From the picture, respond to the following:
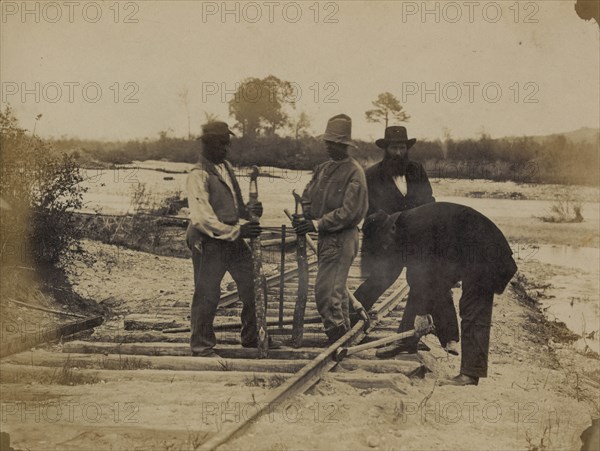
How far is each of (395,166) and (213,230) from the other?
2.10 metres

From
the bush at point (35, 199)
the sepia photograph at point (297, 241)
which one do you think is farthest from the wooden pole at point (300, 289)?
the bush at point (35, 199)

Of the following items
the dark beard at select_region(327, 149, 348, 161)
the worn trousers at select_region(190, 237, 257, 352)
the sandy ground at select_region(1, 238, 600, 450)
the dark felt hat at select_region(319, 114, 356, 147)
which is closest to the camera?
the sandy ground at select_region(1, 238, 600, 450)

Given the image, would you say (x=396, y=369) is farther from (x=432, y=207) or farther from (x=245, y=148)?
(x=245, y=148)

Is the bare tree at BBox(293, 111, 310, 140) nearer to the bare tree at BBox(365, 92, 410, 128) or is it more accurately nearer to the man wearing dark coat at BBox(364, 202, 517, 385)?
the bare tree at BBox(365, 92, 410, 128)

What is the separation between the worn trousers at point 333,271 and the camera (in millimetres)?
6324

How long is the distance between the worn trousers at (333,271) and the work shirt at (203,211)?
998 mm

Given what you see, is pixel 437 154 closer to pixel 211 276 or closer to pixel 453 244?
pixel 453 244

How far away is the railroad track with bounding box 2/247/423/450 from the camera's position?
5.53 m

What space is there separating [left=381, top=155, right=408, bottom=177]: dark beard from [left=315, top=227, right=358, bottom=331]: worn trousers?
763mm

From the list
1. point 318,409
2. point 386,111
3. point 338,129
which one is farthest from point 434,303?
point 386,111

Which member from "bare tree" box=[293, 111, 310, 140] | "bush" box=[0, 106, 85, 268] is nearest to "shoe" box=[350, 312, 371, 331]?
"bare tree" box=[293, 111, 310, 140]

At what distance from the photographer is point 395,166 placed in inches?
261

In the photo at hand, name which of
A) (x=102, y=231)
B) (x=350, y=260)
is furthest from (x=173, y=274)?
(x=350, y=260)

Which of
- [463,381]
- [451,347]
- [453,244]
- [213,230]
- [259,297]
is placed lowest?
[463,381]
